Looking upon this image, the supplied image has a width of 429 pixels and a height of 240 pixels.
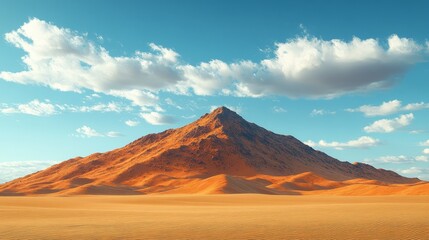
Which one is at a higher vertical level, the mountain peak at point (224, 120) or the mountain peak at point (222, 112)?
the mountain peak at point (222, 112)

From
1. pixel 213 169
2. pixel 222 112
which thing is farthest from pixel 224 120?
pixel 213 169

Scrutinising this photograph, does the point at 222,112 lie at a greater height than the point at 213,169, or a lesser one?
greater

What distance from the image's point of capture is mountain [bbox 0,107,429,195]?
91.0 m

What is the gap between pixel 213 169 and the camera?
135 metres

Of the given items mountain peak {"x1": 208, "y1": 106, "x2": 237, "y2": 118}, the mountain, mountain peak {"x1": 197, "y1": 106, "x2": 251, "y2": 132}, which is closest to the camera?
the mountain

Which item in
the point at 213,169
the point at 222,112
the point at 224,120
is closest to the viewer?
the point at 213,169

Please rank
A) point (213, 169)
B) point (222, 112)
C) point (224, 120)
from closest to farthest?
point (213, 169), point (224, 120), point (222, 112)

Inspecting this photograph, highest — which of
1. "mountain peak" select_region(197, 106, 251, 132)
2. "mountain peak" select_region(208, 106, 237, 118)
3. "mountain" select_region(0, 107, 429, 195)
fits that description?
"mountain peak" select_region(208, 106, 237, 118)

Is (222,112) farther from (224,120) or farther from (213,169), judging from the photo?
(213,169)

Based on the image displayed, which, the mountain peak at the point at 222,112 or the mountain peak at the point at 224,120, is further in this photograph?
the mountain peak at the point at 222,112

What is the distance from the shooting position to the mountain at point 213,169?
3583 inches

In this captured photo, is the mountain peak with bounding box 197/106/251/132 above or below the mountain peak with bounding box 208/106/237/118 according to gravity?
below

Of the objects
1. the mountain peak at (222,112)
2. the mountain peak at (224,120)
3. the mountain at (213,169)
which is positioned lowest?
the mountain at (213,169)

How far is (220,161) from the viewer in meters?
140
